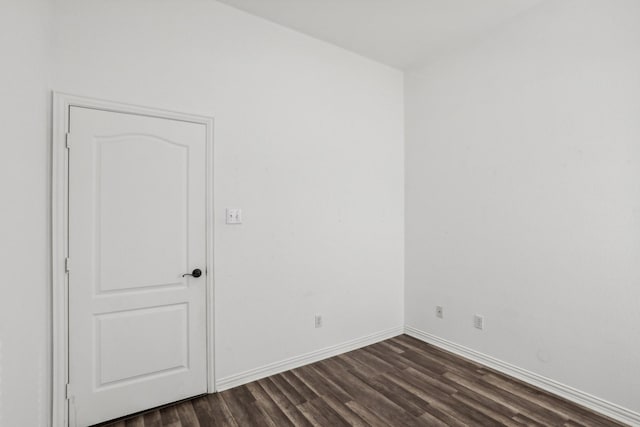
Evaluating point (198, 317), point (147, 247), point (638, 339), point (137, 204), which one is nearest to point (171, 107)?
point (137, 204)

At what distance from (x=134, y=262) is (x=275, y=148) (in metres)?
1.40

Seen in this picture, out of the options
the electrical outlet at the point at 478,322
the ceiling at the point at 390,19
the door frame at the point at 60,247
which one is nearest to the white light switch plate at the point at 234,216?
the door frame at the point at 60,247

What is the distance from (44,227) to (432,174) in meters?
3.27

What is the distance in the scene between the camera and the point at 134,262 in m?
2.24

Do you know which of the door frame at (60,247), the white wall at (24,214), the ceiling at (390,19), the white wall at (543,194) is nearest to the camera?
the white wall at (24,214)

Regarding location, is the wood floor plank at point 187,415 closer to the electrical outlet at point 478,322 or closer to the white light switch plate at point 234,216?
the white light switch plate at point 234,216

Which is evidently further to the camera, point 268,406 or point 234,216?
point 234,216

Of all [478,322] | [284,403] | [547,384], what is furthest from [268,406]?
[547,384]

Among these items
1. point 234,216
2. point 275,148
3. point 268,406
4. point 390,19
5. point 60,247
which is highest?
point 390,19

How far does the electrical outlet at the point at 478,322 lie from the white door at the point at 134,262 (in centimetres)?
243

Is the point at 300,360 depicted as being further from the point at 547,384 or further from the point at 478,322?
the point at 547,384

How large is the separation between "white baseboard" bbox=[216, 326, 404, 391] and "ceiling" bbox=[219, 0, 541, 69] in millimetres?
2980

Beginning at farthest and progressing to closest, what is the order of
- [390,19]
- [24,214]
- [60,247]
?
[390,19] < [60,247] < [24,214]

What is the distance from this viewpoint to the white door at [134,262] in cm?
208
